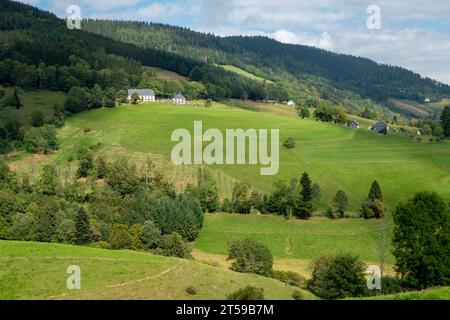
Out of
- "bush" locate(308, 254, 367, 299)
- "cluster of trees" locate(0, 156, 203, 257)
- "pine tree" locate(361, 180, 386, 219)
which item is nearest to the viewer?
"bush" locate(308, 254, 367, 299)

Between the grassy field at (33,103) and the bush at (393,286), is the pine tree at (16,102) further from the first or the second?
the bush at (393,286)

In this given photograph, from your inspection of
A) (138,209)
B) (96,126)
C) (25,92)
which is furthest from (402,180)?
(25,92)

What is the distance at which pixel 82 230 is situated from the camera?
69500 mm

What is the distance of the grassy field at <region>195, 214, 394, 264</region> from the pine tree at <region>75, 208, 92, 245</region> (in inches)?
642

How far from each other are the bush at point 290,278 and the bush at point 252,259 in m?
1.20

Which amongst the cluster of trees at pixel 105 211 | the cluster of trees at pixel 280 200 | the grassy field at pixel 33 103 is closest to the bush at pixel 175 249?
the cluster of trees at pixel 105 211

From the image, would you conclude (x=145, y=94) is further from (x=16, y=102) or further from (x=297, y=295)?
(x=297, y=295)

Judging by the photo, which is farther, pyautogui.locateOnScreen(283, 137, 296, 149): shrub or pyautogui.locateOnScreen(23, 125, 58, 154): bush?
pyautogui.locateOnScreen(283, 137, 296, 149): shrub

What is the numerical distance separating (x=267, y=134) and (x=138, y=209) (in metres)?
62.1

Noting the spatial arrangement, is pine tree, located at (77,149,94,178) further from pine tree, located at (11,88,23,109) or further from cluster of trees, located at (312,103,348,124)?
cluster of trees, located at (312,103,348,124)

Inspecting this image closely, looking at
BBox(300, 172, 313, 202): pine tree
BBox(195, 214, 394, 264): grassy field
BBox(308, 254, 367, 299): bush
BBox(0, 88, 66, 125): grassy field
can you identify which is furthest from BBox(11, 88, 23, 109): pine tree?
BBox(308, 254, 367, 299): bush

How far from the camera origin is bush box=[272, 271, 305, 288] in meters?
54.4

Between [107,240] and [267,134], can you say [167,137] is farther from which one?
[107,240]

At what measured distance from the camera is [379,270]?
60.5 meters
